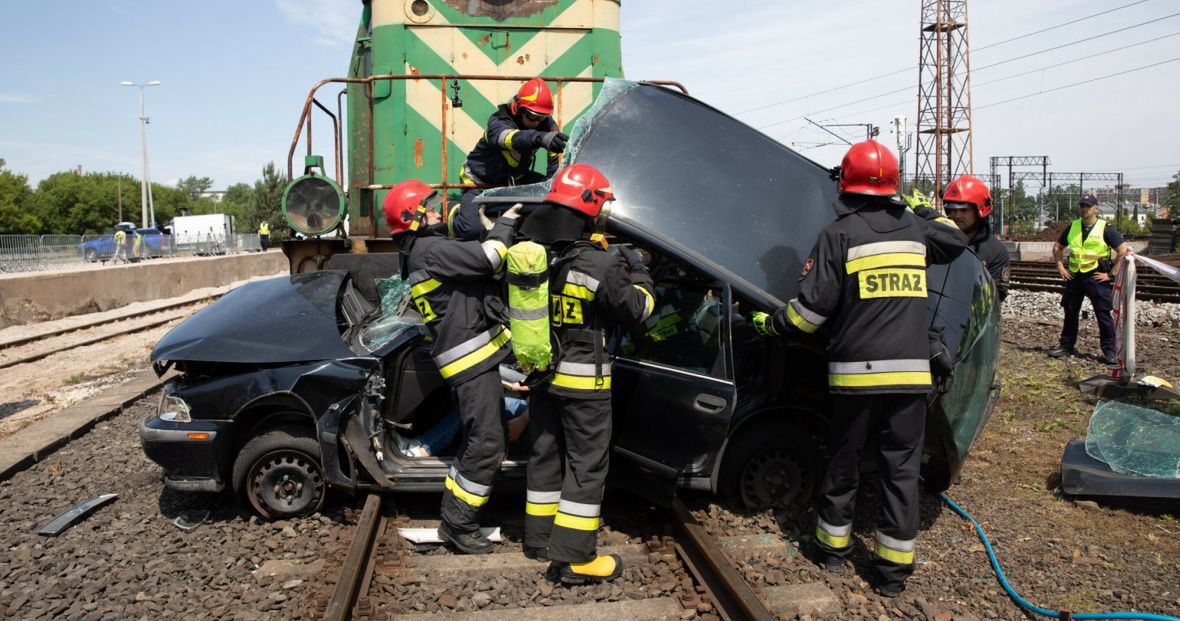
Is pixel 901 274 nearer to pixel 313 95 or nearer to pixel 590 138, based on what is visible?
pixel 590 138

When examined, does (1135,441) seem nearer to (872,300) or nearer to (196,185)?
(872,300)

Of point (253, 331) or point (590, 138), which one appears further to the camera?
point (253, 331)

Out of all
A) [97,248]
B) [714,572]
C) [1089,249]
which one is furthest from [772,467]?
[97,248]

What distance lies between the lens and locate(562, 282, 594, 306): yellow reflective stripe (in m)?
3.96

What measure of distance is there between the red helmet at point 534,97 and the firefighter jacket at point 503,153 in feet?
0.45

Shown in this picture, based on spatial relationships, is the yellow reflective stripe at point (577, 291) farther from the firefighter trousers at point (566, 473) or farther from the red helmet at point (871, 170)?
the red helmet at point (871, 170)

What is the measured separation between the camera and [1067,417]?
6.67 m

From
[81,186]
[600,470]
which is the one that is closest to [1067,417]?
[600,470]

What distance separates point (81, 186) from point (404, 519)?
276 ft

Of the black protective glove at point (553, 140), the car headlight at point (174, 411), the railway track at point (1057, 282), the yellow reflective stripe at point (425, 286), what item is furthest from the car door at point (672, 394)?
the railway track at point (1057, 282)

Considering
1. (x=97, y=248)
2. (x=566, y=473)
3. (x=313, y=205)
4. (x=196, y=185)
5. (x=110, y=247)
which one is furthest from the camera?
(x=196, y=185)

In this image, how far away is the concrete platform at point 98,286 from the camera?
44.8 ft

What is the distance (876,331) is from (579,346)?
139 centimetres

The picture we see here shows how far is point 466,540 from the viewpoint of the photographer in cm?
425
